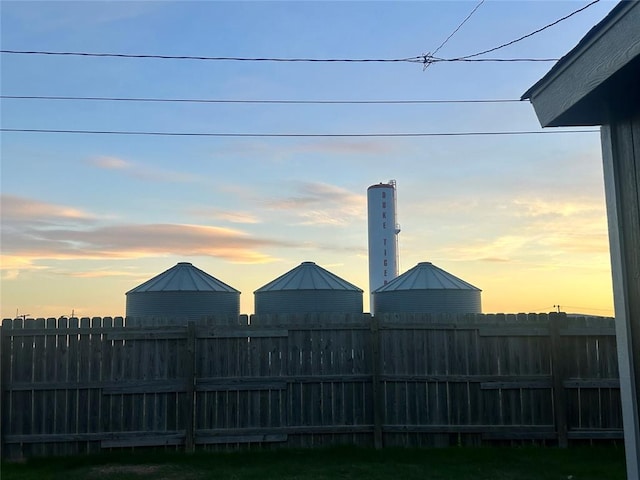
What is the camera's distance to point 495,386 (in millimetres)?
8898

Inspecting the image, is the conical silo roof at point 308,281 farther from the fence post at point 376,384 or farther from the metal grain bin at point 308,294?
the fence post at point 376,384

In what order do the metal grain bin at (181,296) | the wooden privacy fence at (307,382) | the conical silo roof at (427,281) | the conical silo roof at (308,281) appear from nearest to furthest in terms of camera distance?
the wooden privacy fence at (307,382) → the metal grain bin at (181,296) → the conical silo roof at (308,281) → the conical silo roof at (427,281)

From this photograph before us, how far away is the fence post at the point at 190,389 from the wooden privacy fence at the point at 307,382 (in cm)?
2

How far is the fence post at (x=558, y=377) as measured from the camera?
29.0ft

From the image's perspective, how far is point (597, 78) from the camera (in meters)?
3.29

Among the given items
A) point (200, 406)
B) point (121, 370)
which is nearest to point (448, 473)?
point (200, 406)

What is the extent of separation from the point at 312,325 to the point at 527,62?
6.20 metres

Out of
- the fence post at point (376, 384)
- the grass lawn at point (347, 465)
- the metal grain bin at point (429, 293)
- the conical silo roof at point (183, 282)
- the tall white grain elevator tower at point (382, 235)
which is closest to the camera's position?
the grass lawn at point (347, 465)

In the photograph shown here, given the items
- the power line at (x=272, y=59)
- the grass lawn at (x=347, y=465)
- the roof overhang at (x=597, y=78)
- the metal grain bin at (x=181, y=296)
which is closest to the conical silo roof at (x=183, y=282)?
the metal grain bin at (x=181, y=296)

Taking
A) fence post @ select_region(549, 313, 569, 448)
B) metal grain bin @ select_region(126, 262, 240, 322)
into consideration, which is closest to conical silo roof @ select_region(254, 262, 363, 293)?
metal grain bin @ select_region(126, 262, 240, 322)

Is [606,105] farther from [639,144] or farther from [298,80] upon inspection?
[298,80]

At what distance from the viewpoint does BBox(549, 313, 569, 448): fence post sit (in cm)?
883

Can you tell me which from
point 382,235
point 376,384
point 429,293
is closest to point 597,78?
point 376,384

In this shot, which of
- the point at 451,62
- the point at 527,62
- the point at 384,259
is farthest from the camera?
the point at 384,259
